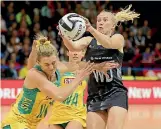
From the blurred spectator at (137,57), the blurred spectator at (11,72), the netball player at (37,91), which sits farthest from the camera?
the blurred spectator at (137,57)

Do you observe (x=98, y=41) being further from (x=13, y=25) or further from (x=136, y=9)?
(x=136, y=9)

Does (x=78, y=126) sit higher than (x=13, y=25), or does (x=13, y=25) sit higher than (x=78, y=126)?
(x=13, y=25)

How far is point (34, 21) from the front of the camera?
46.1 ft

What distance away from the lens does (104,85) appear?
16.6 feet

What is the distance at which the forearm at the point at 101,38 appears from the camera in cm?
474

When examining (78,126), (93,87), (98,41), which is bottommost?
(78,126)

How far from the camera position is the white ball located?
4.79 meters

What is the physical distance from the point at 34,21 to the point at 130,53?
10.1ft

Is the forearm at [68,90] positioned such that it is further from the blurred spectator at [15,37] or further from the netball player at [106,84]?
the blurred spectator at [15,37]

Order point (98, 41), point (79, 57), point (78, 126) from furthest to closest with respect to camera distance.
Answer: point (79, 57) → point (78, 126) → point (98, 41)

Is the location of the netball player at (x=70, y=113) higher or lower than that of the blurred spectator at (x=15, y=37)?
lower

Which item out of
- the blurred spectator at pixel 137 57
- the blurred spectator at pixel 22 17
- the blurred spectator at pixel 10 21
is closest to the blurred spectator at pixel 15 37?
the blurred spectator at pixel 10 21

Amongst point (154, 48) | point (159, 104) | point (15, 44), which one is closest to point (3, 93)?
point (15, 44)

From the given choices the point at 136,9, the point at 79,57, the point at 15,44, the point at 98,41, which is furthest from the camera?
the point at 136,9
